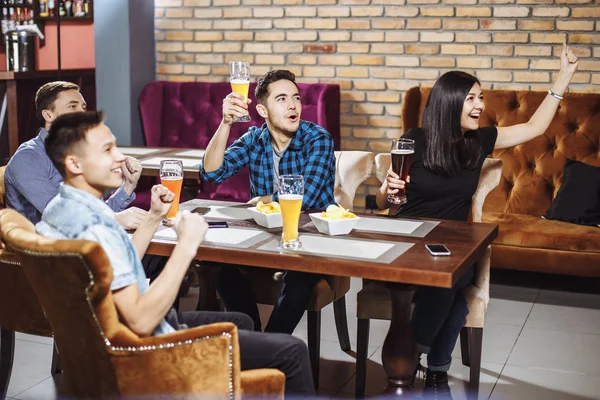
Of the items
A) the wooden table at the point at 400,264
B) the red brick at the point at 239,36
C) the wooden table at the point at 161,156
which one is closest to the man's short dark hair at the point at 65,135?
the wooden table at the point at 400,264

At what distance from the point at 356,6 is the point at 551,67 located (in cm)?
125

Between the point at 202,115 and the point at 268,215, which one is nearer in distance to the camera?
the point at 268,215

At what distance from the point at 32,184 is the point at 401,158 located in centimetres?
130

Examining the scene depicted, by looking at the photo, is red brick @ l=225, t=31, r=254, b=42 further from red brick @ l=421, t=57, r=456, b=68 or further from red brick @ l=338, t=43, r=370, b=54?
red brick @ l=421, t=57, r=456, b=68

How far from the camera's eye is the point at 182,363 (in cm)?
192

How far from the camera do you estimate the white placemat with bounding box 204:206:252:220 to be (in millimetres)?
2910

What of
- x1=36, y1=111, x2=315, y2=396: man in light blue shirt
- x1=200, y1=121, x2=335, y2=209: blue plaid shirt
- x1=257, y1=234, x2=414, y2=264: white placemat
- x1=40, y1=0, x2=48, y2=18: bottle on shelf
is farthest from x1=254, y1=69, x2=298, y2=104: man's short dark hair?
x1=40, y1=0, x2=48, y2=18: bottle on shelf

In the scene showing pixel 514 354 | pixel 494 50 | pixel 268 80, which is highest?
pixel 494 50

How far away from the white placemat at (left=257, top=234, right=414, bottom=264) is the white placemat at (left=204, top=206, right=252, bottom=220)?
400 millimetres

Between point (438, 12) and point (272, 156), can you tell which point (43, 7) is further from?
point (272, 156)

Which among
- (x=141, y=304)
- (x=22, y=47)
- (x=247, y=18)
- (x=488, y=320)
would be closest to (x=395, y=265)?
(x=141, y=304)

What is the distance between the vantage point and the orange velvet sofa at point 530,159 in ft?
14.0

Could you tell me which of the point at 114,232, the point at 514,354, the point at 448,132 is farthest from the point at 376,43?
the point at 114,232

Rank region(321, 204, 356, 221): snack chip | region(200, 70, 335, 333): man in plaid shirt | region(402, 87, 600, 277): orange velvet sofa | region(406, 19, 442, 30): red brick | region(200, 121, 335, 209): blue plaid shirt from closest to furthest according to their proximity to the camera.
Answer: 1. region(321, 204, 356, 221): snack chip
2. region(200, 70, 335, 333): man in plaid shirt
3. region(200, 121, 335, 209): blue plaid shirt
4. region(402, 87, 600, 277): orange velvet sofa
5. region(406, 19, 442, 30): red brick
